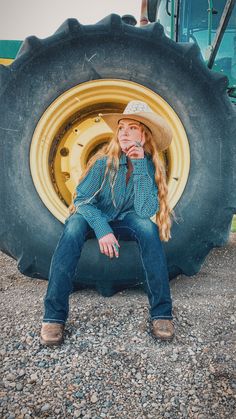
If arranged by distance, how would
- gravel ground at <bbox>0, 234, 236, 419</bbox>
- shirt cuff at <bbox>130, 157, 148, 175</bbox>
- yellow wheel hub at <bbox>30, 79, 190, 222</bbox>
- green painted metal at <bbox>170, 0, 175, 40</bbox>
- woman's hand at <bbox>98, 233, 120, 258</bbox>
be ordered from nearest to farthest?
gravel ground at <bbox>0, 234, 236, 419</bbox> → woman's hand at <bbox>98, 233, 120, 258</bbox> → shirt cuff at <bbox>130, 157, 148, 175</bbox> → yellow wheel hub at <bbox>30, 79, 190, 222</bbox> → green painted metal at <bbox>170, 0, 175, 40</bbox>

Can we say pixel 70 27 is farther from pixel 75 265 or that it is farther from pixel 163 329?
pixel 163 329

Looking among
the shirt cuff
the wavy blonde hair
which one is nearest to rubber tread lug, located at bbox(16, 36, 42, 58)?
the wavy blonde hair

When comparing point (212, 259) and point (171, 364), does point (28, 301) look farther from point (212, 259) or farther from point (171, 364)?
point (212, 259)

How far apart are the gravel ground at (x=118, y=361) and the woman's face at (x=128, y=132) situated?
711mm

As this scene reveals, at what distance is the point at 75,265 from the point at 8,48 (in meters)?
1.56

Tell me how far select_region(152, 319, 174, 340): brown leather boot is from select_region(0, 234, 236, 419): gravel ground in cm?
3

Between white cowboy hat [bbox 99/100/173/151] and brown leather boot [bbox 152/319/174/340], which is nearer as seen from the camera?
brown leather boot [bbox 152/319/174/340]

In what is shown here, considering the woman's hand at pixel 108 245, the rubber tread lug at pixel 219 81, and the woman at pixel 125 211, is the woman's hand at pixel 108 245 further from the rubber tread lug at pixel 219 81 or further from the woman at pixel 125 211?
the rubber tread lug at pixel 219 81

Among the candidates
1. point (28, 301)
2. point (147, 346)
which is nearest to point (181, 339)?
point (147, 346)

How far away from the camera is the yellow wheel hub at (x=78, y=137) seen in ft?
5.81

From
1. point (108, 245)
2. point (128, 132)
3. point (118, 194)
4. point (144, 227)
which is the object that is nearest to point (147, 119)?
point (128, 132)

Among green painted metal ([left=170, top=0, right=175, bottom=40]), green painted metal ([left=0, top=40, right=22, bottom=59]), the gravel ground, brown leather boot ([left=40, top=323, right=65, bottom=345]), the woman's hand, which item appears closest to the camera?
the gravel ground

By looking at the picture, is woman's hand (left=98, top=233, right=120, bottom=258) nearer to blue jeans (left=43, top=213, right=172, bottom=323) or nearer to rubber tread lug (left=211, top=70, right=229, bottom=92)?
blue jeans (left=43, top=213, right=172, bottom=323)

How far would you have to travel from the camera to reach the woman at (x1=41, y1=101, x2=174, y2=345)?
5.00 ft
